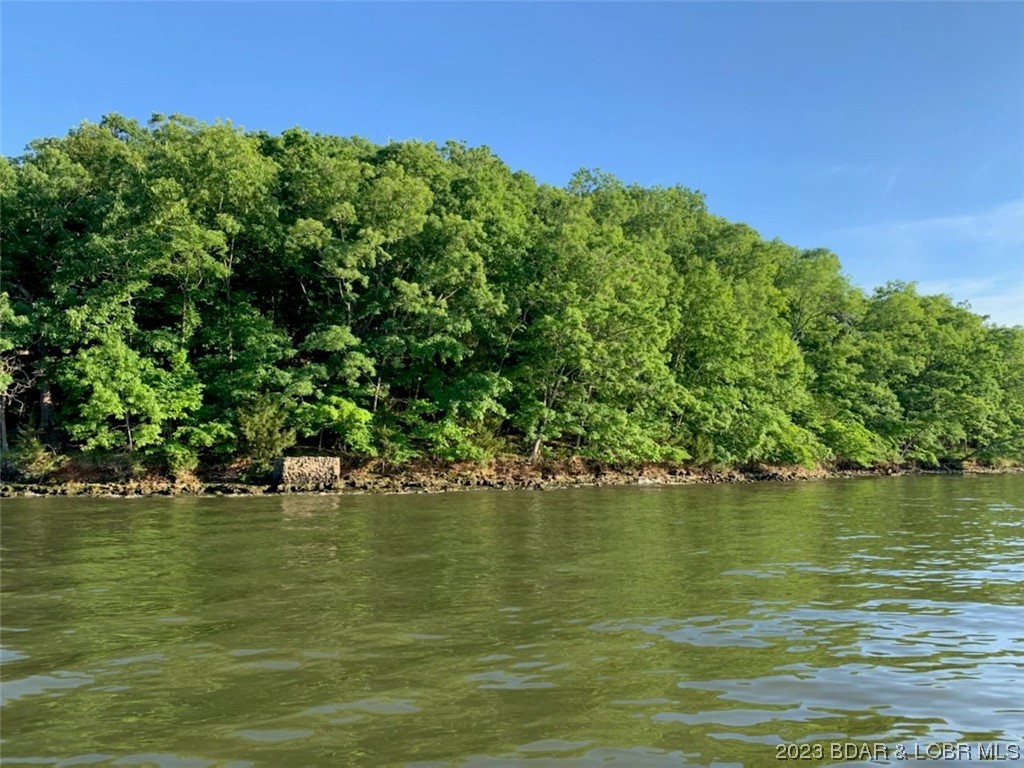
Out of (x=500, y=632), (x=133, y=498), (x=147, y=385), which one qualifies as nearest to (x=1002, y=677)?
(x=500, y=632)

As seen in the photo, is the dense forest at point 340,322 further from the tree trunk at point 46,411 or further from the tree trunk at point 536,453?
the tree trunk at point 536,453

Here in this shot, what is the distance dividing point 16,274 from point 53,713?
106 ft

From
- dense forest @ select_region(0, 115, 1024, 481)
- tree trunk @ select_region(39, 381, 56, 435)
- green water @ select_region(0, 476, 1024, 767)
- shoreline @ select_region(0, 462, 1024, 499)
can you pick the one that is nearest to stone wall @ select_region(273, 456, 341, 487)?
shoreline @ select_region(0, 462, 1024, 499)

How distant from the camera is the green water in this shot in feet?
15.9

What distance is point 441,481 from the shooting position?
29.0 m

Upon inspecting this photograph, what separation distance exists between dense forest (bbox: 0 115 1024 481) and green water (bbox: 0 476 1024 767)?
15.5 meters

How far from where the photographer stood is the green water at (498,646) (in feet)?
15.9

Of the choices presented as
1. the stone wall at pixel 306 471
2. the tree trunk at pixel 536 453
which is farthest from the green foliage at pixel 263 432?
the tree trunk at pixel 536 453

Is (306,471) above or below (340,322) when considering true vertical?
below

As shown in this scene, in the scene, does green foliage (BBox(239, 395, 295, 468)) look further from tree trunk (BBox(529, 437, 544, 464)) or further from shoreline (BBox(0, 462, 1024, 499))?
tree trunk (BBox(529, 437, 544, 464))

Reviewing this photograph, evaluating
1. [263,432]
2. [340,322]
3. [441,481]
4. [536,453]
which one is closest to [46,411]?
[263,432]

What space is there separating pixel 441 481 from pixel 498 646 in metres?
22.3

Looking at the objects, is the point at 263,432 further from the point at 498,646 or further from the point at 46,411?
the point at 498,646

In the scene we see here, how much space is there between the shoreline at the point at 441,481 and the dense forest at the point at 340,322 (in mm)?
909
